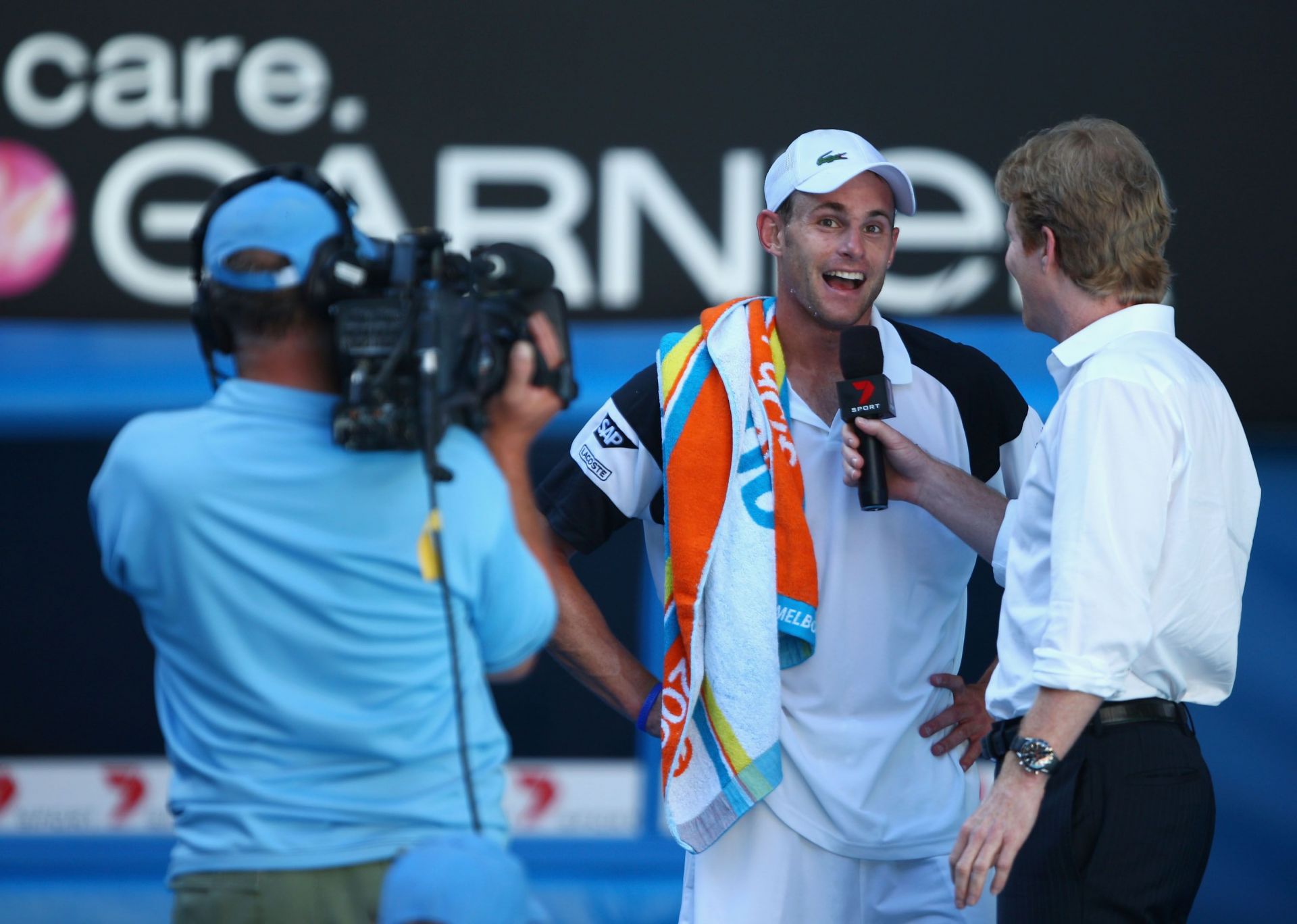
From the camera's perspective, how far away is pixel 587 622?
2.46 m

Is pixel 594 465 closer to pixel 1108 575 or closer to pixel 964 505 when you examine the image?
pixel 964 505

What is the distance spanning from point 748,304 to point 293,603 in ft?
3.91

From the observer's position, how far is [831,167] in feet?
7.82

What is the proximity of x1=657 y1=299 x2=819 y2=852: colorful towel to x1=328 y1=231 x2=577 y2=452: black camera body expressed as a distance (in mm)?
736

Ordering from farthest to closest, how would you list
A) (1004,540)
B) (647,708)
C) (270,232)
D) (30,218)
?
(30,218)
(647,708)
(1004,540)
(270,232)

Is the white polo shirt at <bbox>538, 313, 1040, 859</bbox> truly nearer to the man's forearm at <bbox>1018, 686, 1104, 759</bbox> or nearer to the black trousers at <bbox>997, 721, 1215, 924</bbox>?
the black trousers at <bbox>997, 721, 1215, 924</bbox>

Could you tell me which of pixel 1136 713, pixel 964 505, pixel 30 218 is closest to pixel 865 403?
pixel 964 505

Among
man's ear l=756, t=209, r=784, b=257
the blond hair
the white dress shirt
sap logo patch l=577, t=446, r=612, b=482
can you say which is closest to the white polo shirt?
sap logo patch l=577, t=446, r=612, b=482

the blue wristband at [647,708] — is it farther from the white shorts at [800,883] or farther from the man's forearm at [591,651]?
the white shorts at [800,883]

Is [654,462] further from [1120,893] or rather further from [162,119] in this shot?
[162,119]

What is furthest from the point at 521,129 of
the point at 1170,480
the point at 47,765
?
the point at 1170,480

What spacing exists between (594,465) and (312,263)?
0.97 m

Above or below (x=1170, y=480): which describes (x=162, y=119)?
above

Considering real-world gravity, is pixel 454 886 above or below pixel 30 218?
below
